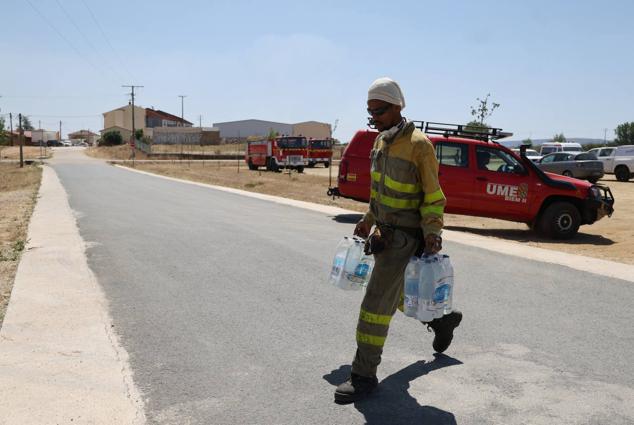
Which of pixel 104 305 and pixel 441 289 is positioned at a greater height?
pixel 441 289

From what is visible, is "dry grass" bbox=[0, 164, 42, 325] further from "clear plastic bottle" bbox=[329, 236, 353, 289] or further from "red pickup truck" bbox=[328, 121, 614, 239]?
"red pickup truck" bbox=[328, 121, 614, 239]

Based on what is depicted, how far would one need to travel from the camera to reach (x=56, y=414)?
143 inches

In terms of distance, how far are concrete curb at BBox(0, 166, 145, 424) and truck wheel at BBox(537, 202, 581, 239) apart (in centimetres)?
886

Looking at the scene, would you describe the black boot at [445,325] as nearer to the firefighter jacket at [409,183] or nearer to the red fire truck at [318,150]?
the firefighter jacket at [409,183]

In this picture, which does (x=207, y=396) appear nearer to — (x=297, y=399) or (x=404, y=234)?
(x=297, y=399)

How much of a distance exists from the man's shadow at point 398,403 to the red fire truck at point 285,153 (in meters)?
39.4

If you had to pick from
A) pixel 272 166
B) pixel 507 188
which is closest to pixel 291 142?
pixel 272 166

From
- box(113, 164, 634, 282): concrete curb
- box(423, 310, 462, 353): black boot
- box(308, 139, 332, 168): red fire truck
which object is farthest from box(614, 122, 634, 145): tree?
box(423, 310, 462, 353): black boot

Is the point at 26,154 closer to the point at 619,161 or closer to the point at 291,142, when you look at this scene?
the point at 291,142

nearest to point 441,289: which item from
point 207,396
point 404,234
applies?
point 404,234

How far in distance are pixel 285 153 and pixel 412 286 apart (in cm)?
4029

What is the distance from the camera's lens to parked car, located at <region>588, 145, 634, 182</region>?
3045cm

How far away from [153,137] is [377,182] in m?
111

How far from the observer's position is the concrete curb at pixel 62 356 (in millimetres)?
3705
